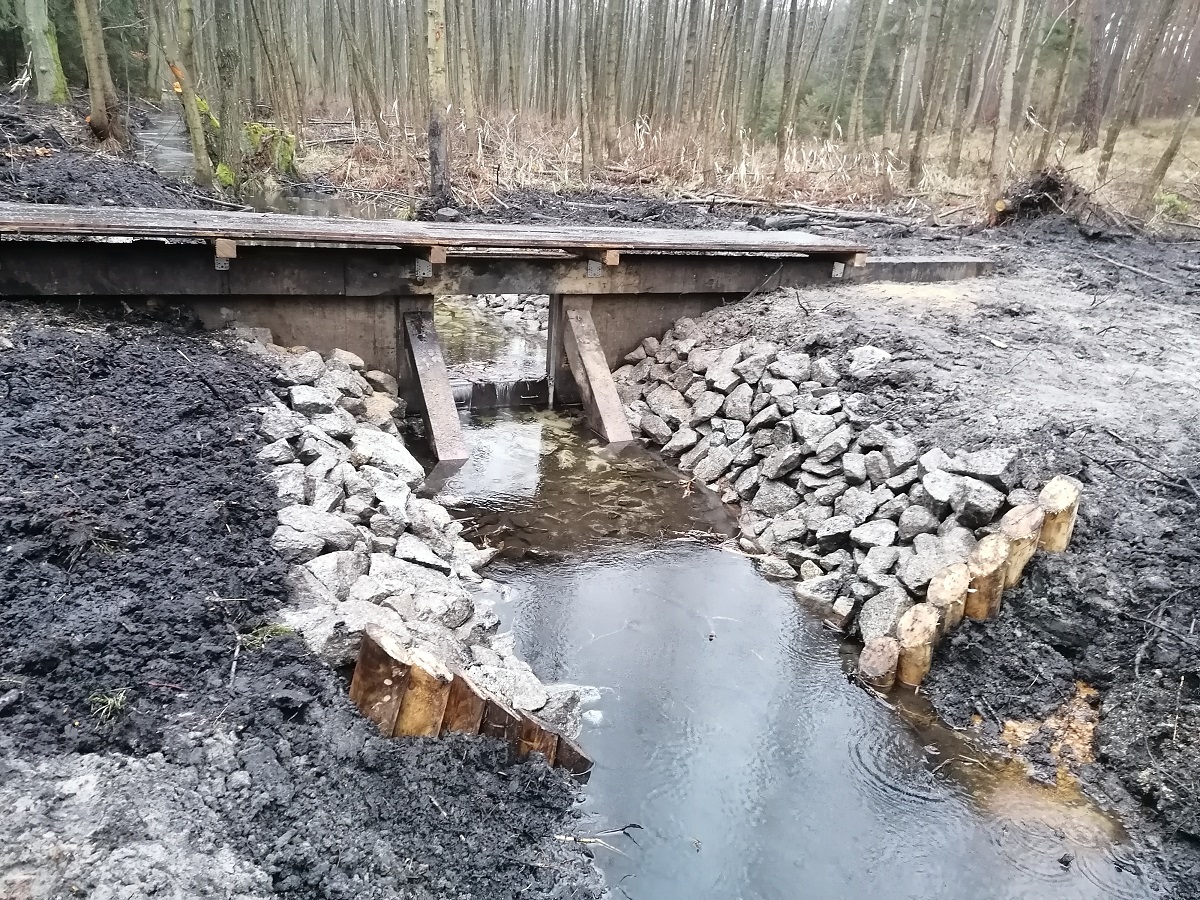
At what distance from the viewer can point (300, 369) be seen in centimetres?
634

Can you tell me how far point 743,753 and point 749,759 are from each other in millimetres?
47

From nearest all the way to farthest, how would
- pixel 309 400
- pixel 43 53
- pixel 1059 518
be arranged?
1. pixel 1059 518
2. pixel 309 400
3. pixel 43 53

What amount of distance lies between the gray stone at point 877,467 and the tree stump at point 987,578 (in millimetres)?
1237

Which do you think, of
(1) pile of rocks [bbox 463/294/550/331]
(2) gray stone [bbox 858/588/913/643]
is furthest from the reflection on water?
(1) pile of rocks [bbox 463/294/550/331]

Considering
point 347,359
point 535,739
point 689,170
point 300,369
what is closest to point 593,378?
point 347,359

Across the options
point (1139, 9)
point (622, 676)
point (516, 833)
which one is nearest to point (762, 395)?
point (622, 676)

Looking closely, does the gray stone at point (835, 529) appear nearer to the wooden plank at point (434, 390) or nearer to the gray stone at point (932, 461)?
the gray stone at point (932, 461)

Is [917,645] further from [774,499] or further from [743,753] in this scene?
[774,499]

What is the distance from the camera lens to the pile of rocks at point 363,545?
3.60 meters

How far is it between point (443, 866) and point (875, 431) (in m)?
4.61

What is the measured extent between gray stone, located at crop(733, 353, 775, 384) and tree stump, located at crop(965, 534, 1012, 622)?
→ 10.3 feet

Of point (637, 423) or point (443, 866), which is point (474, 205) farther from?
point (443, 866)

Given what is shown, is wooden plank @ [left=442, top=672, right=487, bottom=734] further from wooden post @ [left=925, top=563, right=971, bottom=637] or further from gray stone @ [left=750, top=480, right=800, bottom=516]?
gray stone @ [left=750, top=480, right=800, bottom=516]

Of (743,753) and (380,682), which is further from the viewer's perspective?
(743,753)
